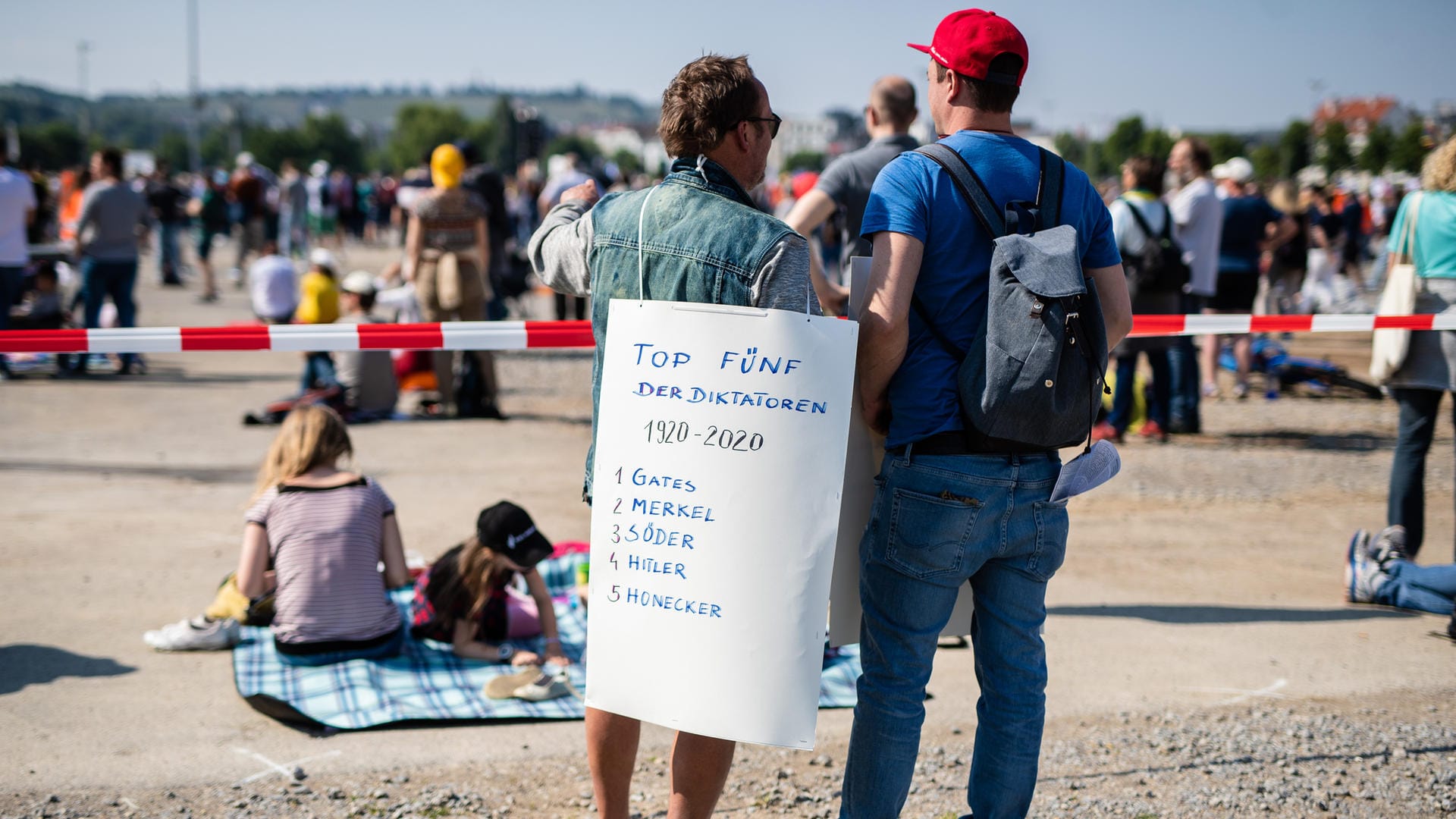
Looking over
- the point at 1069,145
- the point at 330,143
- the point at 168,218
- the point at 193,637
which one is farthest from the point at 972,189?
the point at 330,143

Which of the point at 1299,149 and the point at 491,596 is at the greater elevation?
the point at 1299,149

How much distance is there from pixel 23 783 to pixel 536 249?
2276 millimetres

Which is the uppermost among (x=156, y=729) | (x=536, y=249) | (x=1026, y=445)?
(x=536, y=249)

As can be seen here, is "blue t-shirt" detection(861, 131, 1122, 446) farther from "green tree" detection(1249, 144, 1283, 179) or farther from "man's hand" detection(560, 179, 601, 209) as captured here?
"green tree" detection(1249, 144, 1283, 179)

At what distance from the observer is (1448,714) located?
414 centimetres

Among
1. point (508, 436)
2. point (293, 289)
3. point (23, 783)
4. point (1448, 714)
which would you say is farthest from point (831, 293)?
point (293, 289)

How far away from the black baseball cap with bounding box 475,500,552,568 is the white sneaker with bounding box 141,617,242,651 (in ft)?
3.69

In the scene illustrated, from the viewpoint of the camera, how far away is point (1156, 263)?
800cm

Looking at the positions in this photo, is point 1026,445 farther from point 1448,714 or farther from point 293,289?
point 293,289

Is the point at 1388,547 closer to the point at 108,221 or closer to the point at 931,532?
the point at 931,532

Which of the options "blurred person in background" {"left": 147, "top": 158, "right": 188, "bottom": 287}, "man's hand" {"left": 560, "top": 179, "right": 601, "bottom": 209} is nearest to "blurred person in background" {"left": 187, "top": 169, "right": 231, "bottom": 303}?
"blurred person in background" {"left": 147, "top": 158, "right": 188, "bottom": 287}

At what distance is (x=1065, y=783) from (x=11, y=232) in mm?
9638

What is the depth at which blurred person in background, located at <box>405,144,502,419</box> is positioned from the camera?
864 centimetres

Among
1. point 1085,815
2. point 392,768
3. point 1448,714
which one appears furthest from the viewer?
point 1448,714
